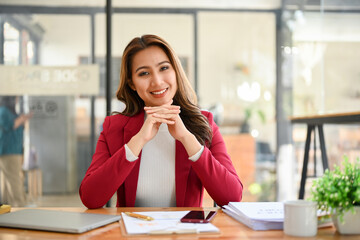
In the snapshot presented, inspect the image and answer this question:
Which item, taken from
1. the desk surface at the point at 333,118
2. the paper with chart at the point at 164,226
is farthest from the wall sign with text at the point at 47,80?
the paper with chart at the point at 164,226

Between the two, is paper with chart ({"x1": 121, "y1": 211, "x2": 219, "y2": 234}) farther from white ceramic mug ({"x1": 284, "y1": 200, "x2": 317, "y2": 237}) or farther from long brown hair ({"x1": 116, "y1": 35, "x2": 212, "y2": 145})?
long brown hair ({"x1": 116, "y1": 35, "x2": 212, "y2": 145})

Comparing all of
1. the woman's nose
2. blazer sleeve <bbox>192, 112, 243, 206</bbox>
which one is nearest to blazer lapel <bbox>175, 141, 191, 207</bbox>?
blazer sleeve <bbox>192, 112, 243, 206</bbox>

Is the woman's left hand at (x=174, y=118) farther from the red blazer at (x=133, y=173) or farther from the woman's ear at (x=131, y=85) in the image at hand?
the woman's ear at (x=131, y=85)

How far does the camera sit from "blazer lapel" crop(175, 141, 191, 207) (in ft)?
5.54

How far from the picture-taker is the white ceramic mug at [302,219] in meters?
0.99

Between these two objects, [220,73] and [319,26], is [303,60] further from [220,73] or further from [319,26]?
[220,73]

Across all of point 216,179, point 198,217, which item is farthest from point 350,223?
point 216,179

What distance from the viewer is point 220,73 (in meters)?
3.75

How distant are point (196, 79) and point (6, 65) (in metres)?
1.59

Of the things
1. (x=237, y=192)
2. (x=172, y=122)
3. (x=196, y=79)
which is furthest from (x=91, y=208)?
(x=196, y=79)

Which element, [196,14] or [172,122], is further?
[196,14]

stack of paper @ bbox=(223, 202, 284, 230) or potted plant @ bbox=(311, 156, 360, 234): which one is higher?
potted plant @ bbox=(311, 156, 360, 234)

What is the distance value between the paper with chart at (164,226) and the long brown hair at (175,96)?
2.04ft

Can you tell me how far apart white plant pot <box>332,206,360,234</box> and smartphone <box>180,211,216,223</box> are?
12.7 inches
